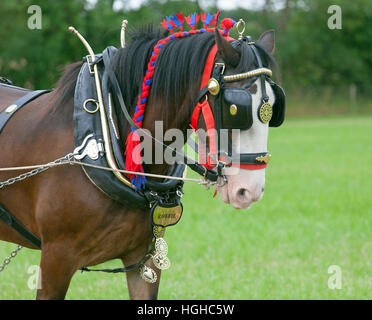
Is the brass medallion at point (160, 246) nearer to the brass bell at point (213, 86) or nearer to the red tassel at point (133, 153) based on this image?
the red tassel at point (133, 153)

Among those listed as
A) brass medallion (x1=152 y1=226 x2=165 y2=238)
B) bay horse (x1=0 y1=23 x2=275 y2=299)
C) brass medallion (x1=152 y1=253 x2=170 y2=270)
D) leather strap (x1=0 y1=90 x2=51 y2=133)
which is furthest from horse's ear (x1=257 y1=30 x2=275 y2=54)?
leather strap (x1=0 y1=90 x2=51 y2=133)

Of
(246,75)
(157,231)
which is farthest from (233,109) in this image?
(157,231)

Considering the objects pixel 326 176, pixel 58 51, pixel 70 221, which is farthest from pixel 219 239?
pixel 58 51

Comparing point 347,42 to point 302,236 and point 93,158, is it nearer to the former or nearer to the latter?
point 302,236

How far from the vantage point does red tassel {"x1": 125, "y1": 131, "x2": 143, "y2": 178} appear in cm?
259

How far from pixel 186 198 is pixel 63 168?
589 cm

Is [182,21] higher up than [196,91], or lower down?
higher up

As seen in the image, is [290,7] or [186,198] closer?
[186,198]

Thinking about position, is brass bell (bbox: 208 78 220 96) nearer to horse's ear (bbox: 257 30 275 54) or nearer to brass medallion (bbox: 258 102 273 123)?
brass medallion (bbox: 258 102 273 123)

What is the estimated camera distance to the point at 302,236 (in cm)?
606

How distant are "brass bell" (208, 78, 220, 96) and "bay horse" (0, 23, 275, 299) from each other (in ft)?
0.16

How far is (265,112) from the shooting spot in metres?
2.33

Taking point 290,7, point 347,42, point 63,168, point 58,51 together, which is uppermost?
point 290,7
